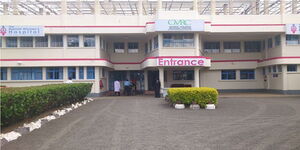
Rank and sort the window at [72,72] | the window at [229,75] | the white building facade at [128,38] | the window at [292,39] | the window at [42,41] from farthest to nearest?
the window at [229,75]
the window at [292,39]
the window at [72,72]
the window at [42,41]
the white building facade at [128,38]

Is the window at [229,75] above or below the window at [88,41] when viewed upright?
below

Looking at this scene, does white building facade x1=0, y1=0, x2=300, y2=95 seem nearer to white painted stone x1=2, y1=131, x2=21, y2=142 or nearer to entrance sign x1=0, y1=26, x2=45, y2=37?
entrance sign x1=0, y1=26, x2=45, y2=37

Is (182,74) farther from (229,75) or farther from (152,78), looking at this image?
Answer: (229,75)

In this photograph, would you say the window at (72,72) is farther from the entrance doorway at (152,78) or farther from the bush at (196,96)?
the bush at (196,96)

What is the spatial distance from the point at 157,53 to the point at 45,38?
1043 cm

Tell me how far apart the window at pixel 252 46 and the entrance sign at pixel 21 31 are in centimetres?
2103

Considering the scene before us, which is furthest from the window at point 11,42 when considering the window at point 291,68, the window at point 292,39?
the window at point 291,68

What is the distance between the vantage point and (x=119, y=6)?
96.4 ft

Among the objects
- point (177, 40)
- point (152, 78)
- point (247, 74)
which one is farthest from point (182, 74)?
point (247, 74)

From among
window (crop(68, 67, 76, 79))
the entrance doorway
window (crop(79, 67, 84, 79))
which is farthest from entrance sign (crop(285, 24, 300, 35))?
window (crop(68, 67, 76, 79))

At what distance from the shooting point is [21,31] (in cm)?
2184

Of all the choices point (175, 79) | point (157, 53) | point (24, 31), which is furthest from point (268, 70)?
point (24, 31)

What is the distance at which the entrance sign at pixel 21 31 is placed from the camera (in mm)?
21828

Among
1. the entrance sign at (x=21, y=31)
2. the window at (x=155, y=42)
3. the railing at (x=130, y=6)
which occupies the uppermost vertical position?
the railing at (x=130, y=6)
